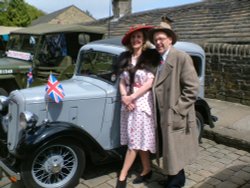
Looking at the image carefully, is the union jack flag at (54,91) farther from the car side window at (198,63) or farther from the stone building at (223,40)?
the stone building at (223,40)

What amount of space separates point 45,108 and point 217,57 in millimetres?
5291

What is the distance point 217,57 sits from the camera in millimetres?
7555

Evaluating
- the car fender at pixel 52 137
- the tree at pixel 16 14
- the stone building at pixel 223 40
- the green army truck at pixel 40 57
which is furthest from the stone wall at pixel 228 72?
the tree at pixel 16 14

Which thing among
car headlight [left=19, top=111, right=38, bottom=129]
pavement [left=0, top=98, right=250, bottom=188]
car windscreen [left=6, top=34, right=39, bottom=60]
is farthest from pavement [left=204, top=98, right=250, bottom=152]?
car windscreen [left=6, top=34, right=39, bottom=60]

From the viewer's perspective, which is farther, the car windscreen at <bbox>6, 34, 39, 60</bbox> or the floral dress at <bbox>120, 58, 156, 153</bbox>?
the car windscreen at <bbox>6, 34, 39, 60</bbox>

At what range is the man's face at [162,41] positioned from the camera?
324cm

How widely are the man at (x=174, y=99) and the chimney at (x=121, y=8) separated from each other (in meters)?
13.2

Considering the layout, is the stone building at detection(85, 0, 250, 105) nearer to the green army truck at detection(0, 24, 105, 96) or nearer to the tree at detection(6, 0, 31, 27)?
the green army truck at detection(0, 24, 105, 96)

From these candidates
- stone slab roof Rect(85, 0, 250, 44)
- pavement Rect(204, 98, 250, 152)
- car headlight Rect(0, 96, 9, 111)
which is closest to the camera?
car headlight Rect(0, 96, 9, 111)

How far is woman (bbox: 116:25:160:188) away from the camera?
3391 mm

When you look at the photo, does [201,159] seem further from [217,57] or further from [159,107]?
[217,57]

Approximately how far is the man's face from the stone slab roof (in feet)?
15.5

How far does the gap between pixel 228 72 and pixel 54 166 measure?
5290 millimetres

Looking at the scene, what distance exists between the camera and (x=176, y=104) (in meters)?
3.16
